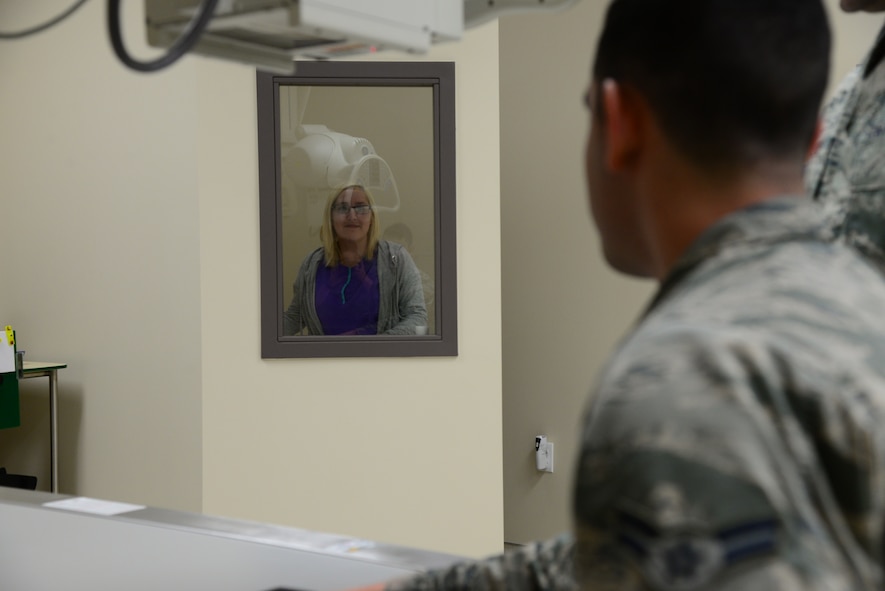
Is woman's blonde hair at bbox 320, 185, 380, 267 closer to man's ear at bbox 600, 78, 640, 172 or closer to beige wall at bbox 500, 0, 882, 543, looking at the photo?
beige wall at bbox 500, 0, 882, 543

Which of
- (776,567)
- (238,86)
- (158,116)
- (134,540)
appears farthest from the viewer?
(158,116)

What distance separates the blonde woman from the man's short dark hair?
274 cm

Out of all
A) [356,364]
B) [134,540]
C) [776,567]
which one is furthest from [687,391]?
[356,364]

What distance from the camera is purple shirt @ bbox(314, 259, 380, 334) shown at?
3.39 m

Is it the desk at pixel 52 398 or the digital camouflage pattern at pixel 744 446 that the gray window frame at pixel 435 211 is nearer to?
the desk at pixel 52 398

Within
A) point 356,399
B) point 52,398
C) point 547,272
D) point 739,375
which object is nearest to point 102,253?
point 52,398

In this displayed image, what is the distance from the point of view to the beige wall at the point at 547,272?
153 inches

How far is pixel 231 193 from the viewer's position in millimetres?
3334

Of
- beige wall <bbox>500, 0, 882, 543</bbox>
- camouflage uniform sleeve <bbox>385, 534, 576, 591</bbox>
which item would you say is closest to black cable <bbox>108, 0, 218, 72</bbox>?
camouflage uniform sleeve <bbox>385, 534, 576, 591</bbox>

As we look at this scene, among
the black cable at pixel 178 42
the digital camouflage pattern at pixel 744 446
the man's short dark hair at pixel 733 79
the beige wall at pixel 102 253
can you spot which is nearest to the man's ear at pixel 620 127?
the man's short dark hair at pixel 733 79

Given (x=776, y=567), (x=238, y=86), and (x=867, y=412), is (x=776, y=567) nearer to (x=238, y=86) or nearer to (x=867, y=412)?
(x=867, y=412)

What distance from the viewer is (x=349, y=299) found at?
11.2 ft

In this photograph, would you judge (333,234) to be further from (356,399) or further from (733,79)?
(733,79)

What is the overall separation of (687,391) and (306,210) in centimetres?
298
